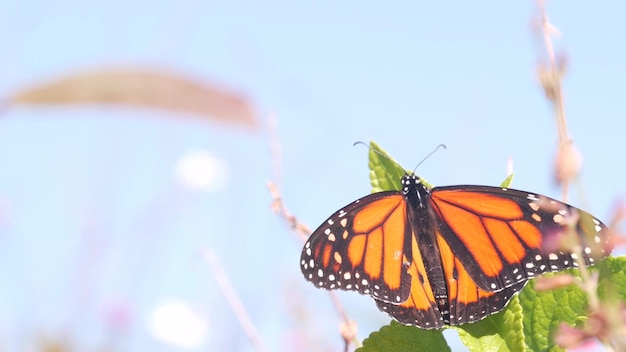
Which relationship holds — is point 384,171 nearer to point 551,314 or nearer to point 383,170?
point 383,170

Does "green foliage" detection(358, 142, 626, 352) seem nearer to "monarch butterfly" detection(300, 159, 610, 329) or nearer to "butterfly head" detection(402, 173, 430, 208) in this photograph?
"monarch butterfly" detection(300, 159, 610, 329)

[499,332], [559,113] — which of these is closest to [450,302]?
[499,332]

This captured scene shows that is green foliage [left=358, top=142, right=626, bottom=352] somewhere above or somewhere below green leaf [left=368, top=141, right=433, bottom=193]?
below

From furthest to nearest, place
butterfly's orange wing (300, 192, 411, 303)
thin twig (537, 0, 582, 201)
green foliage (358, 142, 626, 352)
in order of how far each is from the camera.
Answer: butterfly's orange wing (300, 192, 411, 303), green foliage (358, 142, 626, 352), thin twig (537, 0, 582, 201)

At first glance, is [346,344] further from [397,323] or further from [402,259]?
[402,259]

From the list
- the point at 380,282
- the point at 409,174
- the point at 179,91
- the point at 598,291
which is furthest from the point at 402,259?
the point at 179,91

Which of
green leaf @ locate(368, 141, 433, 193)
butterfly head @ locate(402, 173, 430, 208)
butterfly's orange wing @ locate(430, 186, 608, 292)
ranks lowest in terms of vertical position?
butterfly's orange wing @ locate(430, 186, 608, 292)

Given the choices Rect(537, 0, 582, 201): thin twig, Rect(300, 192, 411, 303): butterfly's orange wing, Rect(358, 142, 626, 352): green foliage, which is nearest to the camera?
Rect(537, 0, 582, 201): thin twig

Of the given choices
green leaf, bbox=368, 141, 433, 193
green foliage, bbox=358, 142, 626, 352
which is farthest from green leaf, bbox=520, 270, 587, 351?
green leaf, bbox=368, 141, 433, 193
